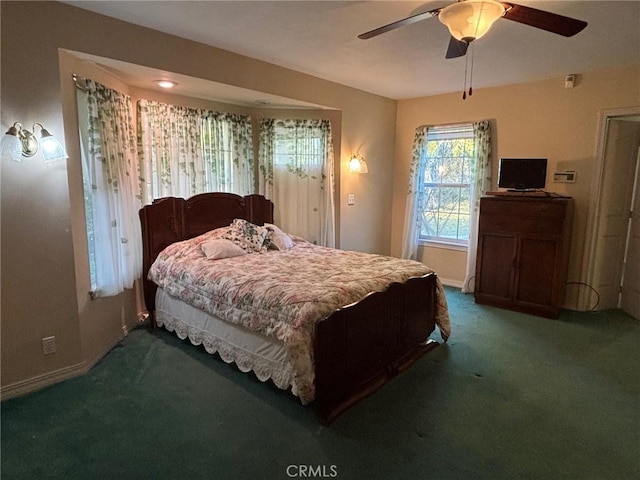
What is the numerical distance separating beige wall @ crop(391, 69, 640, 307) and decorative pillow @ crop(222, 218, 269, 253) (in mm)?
2891

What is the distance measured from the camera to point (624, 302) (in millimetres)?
4359

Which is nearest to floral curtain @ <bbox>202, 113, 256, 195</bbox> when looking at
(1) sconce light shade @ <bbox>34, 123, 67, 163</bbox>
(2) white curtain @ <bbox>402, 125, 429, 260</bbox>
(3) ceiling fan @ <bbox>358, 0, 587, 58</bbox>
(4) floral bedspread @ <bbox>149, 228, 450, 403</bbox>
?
(4) floral bedspread @ <bbox>149, 228, 450, 403</bbox>

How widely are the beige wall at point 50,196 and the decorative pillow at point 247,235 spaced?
1234 millimetres

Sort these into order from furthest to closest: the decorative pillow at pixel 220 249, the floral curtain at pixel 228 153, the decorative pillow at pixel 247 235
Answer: the floral curtain at pixel 228 153 < the decorative pillow at pixel 247 235 < the decorative pillow at pixel 220 249

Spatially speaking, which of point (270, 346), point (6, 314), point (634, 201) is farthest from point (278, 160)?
point (634, 201)

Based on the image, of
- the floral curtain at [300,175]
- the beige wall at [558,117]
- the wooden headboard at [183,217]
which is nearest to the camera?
the wooden headboard at [183,217]

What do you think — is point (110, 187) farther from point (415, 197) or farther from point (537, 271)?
point (537, 271)

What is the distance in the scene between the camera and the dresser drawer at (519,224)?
3.95 m

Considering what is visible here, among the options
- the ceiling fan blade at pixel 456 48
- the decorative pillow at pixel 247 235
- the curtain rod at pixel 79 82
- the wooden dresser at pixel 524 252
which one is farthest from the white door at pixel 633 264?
the curtain rod at pixel 79 82

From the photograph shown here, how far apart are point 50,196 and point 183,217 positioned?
4.54 feet

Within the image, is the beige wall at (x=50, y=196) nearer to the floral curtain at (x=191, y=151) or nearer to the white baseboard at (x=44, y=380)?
the white baseboard at (x=44, y=380)

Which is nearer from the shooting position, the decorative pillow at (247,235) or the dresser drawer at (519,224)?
the decorative pillow at (247,235)

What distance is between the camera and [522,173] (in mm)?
4293

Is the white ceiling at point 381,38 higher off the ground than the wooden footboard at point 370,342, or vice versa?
the white ceiling at point 381,38
